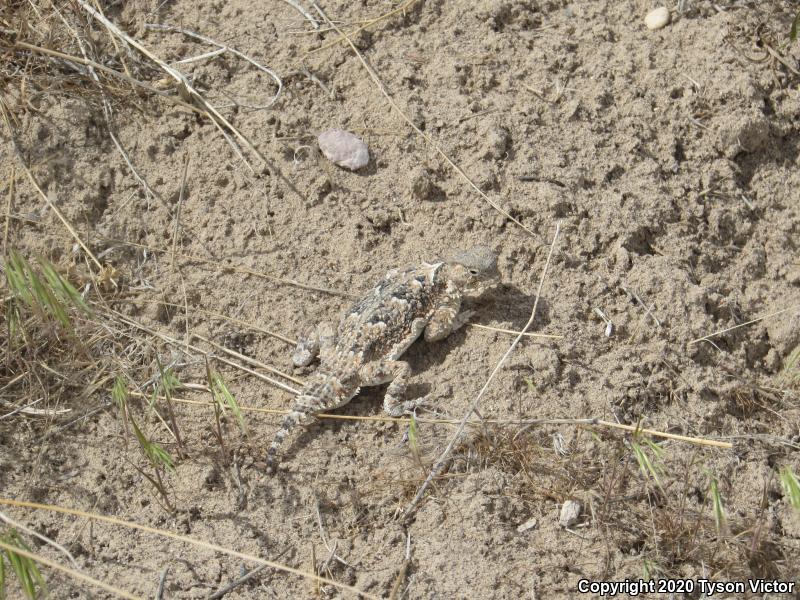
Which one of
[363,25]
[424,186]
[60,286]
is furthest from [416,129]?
[60,286]

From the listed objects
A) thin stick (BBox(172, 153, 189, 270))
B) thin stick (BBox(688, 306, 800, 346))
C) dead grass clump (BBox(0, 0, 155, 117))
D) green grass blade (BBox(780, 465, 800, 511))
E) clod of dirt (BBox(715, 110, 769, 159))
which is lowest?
Answer: thin stick (BBox(688, 306, 800, 346))

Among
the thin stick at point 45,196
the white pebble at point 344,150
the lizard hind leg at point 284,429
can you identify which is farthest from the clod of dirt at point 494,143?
the thin stick at point 45,196

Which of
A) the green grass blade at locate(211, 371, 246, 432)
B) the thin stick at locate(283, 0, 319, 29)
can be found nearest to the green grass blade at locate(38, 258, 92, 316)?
the green grass blade at locate(211, 371, 246, 432)

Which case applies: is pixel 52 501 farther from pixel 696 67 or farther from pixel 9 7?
pixel 696 67

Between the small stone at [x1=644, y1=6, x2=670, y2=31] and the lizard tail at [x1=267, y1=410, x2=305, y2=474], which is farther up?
the small stone at [x1=644, y1=6, x2=670, y2=31]

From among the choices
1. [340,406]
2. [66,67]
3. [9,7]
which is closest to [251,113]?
[66,67]

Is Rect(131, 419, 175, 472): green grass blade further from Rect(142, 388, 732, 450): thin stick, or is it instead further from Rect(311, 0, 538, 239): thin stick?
Rect(311, 0, 538, 239): thin stick

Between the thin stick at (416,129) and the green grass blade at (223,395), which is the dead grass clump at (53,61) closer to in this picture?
the thin stick at (416,129)
